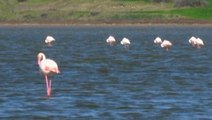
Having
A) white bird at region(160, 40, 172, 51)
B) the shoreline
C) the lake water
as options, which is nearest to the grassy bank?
the shoreline

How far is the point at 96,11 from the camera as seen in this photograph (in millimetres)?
132750

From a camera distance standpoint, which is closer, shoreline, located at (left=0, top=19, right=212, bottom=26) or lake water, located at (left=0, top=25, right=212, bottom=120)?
lake water, located at (left=0, top=25, right=212, bottom=120)

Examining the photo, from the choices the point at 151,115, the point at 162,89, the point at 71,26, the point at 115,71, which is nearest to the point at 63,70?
the point at 115,71

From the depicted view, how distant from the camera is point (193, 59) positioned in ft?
147

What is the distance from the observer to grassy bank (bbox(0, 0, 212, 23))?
5044 inches

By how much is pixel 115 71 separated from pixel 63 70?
2195 millimetres

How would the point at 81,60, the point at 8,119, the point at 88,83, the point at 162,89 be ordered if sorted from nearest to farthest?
the point at 8,119 < the point at 162,89 < the point at 88,83 < the point at 81,60

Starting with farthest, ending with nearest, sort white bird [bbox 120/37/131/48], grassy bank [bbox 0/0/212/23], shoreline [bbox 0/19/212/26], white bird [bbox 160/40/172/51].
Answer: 1. grassy bank [bbox 0/0/212/23]
2. shoreline [bbox 0/19/212/26]
3. white bird [bbox 120/37/131/48]
4. white bird [bbox 160/40/172/51]

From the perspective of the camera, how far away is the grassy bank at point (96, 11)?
420 feet

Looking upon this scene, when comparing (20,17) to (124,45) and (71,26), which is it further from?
(124,45)

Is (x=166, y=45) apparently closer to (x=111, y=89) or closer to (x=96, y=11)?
(x=111, y=89)

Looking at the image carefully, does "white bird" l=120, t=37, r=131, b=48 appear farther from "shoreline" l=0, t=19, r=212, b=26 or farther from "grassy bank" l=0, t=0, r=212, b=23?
"grassy bank" l=0, t=0, r=212, b=23

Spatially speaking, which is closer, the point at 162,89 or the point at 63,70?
the point at 162,89

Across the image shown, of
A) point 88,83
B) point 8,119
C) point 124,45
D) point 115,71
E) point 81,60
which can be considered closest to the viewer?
point 8,119
